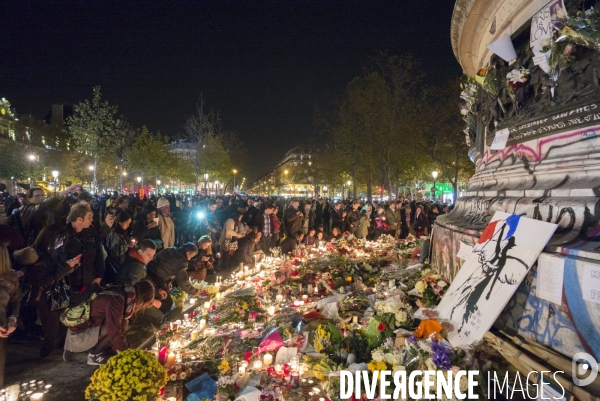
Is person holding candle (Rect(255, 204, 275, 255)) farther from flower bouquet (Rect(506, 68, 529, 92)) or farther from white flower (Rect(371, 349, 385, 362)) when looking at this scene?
white flower (Rect(371, 349, 385, 362))

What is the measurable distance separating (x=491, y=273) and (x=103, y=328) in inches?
192

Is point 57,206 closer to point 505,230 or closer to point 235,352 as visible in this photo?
point 235,352

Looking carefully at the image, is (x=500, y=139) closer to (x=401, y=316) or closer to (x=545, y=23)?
(x=545, y=23)

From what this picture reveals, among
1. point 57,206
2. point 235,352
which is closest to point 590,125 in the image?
point 235,352

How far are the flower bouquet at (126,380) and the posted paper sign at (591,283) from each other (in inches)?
154

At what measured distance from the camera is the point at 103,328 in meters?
4.95

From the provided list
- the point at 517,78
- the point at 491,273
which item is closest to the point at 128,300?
the point at 491,273

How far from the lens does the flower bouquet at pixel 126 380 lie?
338 cm

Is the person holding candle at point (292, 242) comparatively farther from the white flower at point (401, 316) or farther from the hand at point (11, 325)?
the hand at point (11, 325)

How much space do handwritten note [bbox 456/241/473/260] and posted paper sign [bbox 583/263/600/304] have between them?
70.9 inches

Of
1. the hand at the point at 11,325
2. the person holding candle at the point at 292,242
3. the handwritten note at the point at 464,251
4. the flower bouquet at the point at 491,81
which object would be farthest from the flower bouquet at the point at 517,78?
the person holding candle at the point at 292,242

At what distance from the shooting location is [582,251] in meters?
3.25

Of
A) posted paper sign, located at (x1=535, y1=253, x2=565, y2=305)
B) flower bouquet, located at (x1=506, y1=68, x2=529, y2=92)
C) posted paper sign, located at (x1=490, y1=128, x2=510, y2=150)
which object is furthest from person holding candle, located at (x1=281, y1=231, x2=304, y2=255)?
posted paper sign, located at (x1=535, y1=253, x2=565, y2=305)

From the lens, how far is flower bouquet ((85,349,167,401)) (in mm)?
3385
